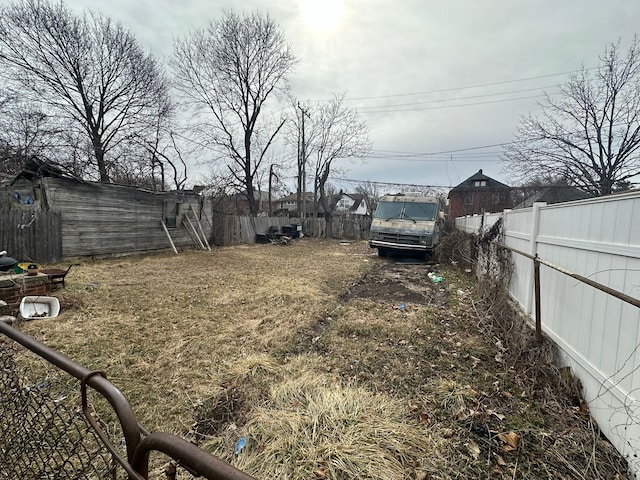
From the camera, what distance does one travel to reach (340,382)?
2.75m

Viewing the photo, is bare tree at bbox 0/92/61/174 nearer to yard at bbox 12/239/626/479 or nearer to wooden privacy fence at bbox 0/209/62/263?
wooden privacy fence at bbox 0/209/62/263

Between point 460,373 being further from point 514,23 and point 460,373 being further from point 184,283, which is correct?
point 514,23

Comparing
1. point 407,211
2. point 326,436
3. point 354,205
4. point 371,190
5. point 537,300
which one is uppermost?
point 371,190

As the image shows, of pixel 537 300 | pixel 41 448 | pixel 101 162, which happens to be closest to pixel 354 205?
pixel 101 162

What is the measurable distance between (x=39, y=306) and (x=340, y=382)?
466 centimetres

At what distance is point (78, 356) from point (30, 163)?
29.5 feet

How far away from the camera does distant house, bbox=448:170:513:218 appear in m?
32.2

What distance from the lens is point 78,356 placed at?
3.18 meters

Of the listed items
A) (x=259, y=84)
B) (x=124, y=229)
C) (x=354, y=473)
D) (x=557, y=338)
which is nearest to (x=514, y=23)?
(x=557, y=338)

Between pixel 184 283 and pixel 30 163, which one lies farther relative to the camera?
pixel 30 163

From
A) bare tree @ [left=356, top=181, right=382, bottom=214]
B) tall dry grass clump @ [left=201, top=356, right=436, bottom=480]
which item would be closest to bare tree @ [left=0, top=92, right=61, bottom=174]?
tall dry grass clump @ [left=201, top=356, right=436, bottom=480]

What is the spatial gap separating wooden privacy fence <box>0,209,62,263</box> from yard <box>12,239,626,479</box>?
4.39 m

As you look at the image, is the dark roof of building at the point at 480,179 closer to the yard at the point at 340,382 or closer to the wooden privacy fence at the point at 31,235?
the yard at the point at 340,382

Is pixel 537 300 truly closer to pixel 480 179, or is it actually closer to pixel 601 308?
pixel 601 308
